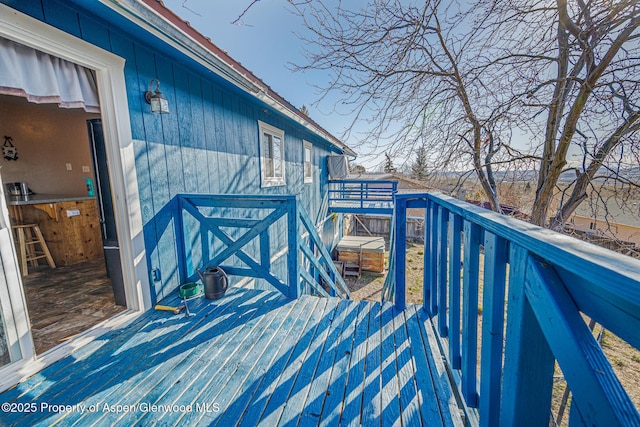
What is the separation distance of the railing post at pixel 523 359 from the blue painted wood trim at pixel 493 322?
0.13m

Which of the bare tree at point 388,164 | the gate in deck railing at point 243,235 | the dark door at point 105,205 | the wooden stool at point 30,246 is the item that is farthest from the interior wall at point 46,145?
the bare tree at point 388,164

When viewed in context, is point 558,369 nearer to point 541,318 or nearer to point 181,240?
point 541,318

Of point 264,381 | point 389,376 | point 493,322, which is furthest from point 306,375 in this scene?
point 493,322

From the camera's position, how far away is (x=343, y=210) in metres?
10.2

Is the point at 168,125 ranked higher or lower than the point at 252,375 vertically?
higher

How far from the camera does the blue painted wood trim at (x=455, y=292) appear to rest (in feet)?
5.06

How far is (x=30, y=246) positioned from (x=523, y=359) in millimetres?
5867

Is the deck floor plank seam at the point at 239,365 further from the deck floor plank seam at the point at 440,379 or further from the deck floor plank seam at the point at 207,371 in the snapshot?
the deck floor plank seam at the point at 440,379

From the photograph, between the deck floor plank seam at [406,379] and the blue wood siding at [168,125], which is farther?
the blue wood siding at [168,125]

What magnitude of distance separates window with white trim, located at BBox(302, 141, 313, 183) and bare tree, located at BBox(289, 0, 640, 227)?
4160 mm

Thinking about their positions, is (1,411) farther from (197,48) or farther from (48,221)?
(48,221)

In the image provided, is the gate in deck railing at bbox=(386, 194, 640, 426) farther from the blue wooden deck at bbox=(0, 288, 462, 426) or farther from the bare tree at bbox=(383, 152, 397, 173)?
the bare tree at bbox=(383, 152, 397, 173)

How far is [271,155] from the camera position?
5219 millimetres

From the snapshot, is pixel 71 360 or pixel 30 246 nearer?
pixel 71 360
